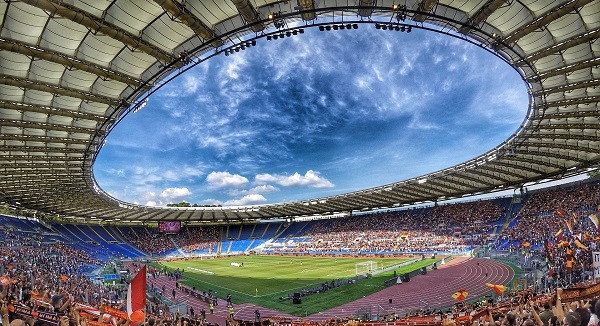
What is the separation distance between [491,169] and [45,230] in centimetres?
6189

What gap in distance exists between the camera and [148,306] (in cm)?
2477

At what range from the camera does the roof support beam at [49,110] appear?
59.9 feet

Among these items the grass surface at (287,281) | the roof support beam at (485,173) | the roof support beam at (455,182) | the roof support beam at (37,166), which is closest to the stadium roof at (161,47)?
the roof support beam at (37,166)

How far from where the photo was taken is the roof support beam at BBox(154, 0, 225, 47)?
42.4 feet

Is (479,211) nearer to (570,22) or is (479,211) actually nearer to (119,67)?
(570,22)

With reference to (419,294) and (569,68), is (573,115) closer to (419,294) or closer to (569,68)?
(569,68)

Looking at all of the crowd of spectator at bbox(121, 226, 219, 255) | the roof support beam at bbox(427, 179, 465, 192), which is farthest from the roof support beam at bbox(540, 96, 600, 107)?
the crowd of spectator at bbox(121, 226, 219, 255)

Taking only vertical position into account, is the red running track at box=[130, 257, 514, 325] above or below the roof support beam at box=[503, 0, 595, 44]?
below

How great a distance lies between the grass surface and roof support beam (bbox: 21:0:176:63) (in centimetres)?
1789

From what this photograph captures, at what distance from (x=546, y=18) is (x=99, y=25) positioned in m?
16.4

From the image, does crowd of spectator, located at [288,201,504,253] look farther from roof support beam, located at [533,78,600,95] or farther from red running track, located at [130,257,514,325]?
roof support beam, located at [533,78,600,95]

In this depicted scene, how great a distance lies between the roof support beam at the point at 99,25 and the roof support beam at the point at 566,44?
54.2ft

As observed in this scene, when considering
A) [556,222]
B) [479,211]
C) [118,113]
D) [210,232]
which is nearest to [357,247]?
[479,211]

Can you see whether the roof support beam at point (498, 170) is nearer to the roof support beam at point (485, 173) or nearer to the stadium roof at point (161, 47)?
the roof support beam at point (485, 173)
